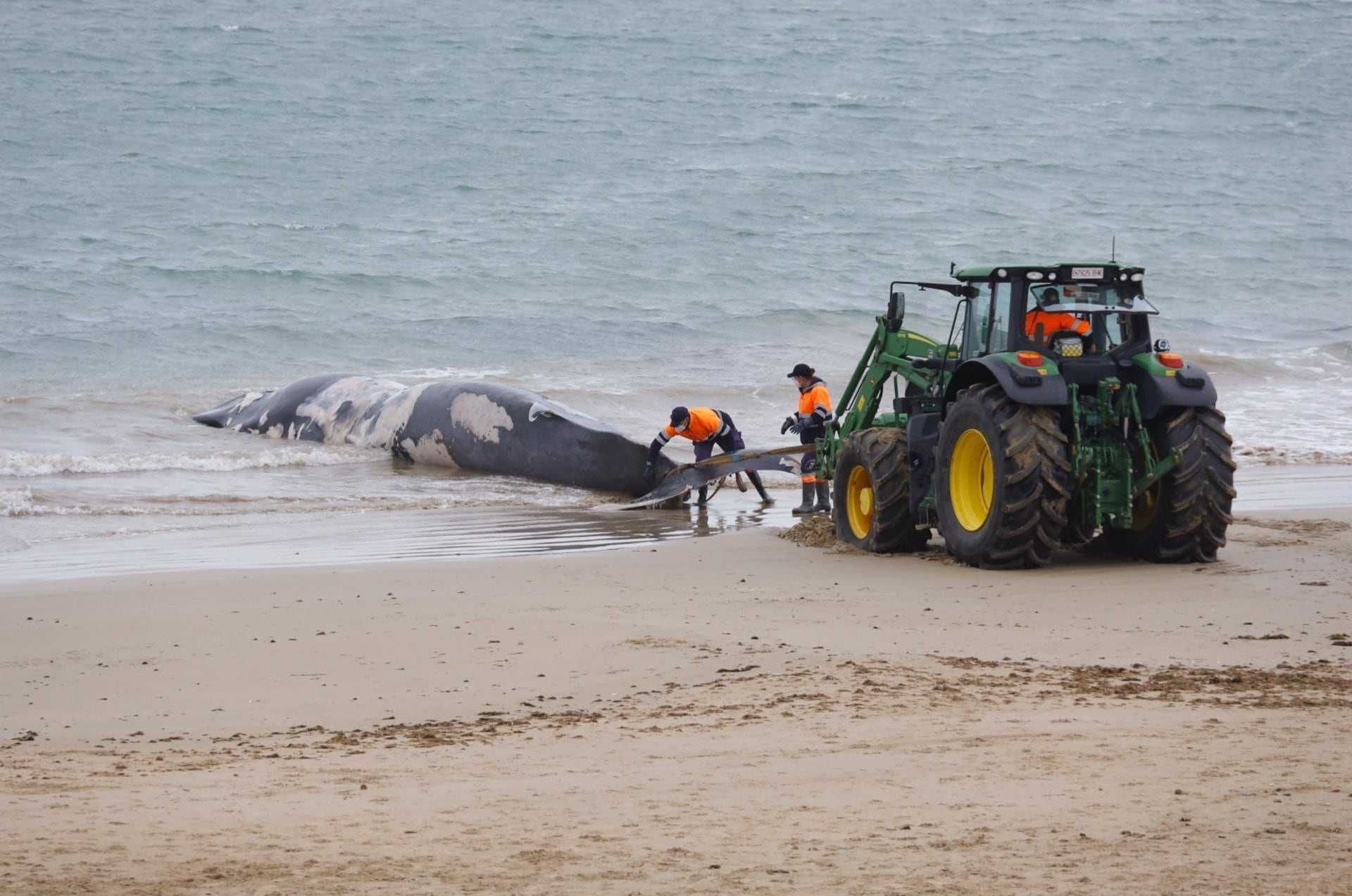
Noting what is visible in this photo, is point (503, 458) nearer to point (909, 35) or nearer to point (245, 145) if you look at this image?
point (245, 145)

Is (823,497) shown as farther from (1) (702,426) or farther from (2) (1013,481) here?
(2) (1013,481)

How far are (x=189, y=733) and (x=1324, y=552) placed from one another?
6.80 m

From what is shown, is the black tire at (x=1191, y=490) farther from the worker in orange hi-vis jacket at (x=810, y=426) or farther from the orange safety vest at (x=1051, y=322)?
the worker in orange hi-vis jacket at (x=810, y=426)

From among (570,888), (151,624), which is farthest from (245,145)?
(570,888)

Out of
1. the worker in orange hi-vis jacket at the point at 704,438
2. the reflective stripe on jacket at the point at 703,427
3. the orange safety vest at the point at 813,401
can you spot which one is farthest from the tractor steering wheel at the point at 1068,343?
the reflective stripe on jacket at the point at 703,427

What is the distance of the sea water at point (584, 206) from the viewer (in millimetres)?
20859

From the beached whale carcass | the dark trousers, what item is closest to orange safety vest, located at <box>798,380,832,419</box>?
the dark trousers

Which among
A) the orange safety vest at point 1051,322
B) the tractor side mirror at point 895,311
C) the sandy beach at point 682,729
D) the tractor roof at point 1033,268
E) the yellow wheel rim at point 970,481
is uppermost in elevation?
the tractor roof at point 1033,268

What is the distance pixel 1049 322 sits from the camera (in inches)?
387

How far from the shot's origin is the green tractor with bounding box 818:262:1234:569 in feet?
30.0

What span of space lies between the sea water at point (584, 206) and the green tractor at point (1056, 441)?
4899mm

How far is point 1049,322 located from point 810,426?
12.8ft

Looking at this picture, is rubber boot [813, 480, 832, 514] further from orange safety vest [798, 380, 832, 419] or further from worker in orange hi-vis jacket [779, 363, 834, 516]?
orange safety vest [798, 380, 832, 419]

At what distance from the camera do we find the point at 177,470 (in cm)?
1612
